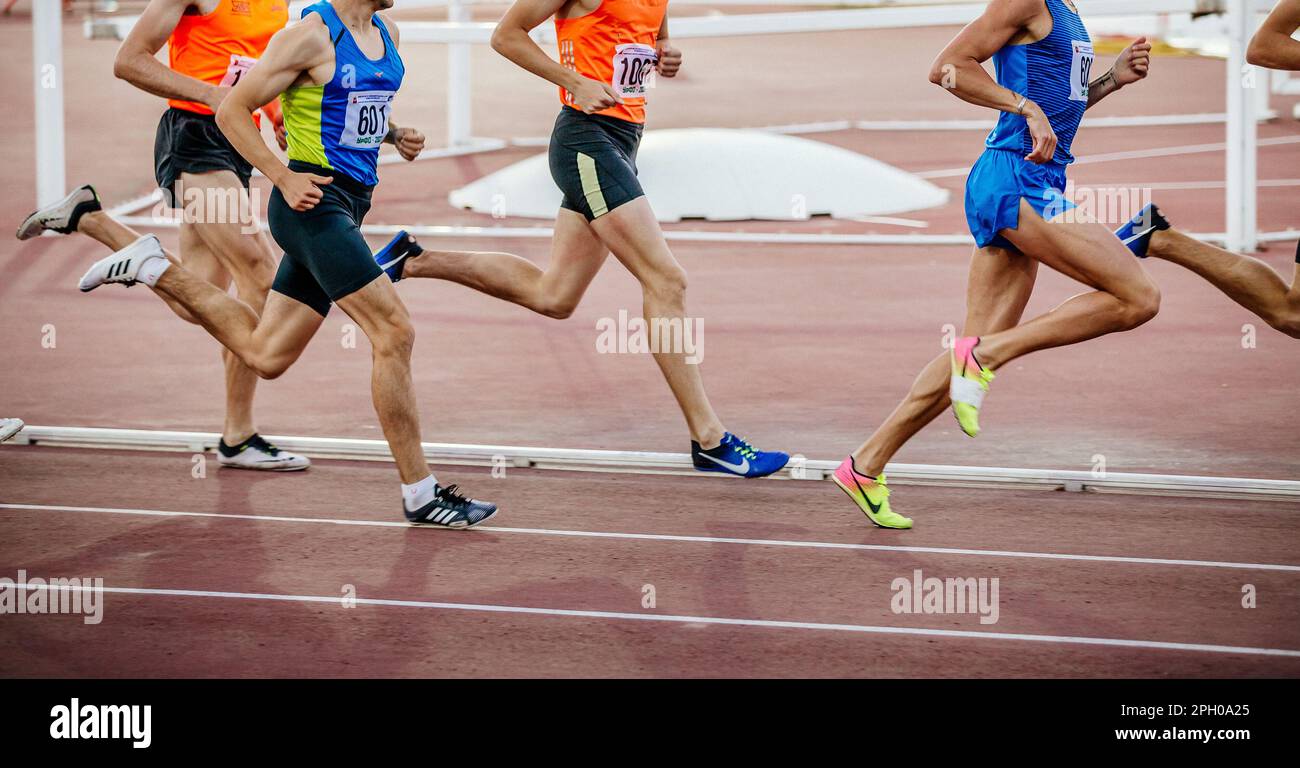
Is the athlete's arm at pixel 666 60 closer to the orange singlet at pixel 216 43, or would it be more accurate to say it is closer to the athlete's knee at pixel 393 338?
the orange singlet at pixel 216 43

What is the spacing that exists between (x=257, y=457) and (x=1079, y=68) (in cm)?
395

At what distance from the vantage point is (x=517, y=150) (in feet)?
69.1

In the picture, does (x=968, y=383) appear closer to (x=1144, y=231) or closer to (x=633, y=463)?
(x=1144, y=231)

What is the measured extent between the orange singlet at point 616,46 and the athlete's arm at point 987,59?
1609 millimetres

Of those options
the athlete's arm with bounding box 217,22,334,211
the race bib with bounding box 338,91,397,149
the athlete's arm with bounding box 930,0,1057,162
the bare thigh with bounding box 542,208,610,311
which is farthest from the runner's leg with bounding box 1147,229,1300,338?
the athlete's arm with bounding box 217,22,334,211

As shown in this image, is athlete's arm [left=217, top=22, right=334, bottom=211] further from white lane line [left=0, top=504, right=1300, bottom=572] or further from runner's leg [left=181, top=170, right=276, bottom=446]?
white lane line [left=0, top=504, right=1300, bottom=572]

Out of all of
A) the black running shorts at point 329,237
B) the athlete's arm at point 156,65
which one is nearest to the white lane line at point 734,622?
the black running shorts at point 329,237

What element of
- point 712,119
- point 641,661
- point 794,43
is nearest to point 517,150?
point 712,119

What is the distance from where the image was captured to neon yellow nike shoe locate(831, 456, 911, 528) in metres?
6.35

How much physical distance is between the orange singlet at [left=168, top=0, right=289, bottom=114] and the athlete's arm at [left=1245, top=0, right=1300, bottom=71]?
4.17 meters

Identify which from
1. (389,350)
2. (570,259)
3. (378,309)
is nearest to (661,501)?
(570,259)

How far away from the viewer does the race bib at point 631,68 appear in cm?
698

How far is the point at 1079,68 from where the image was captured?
6000mm
